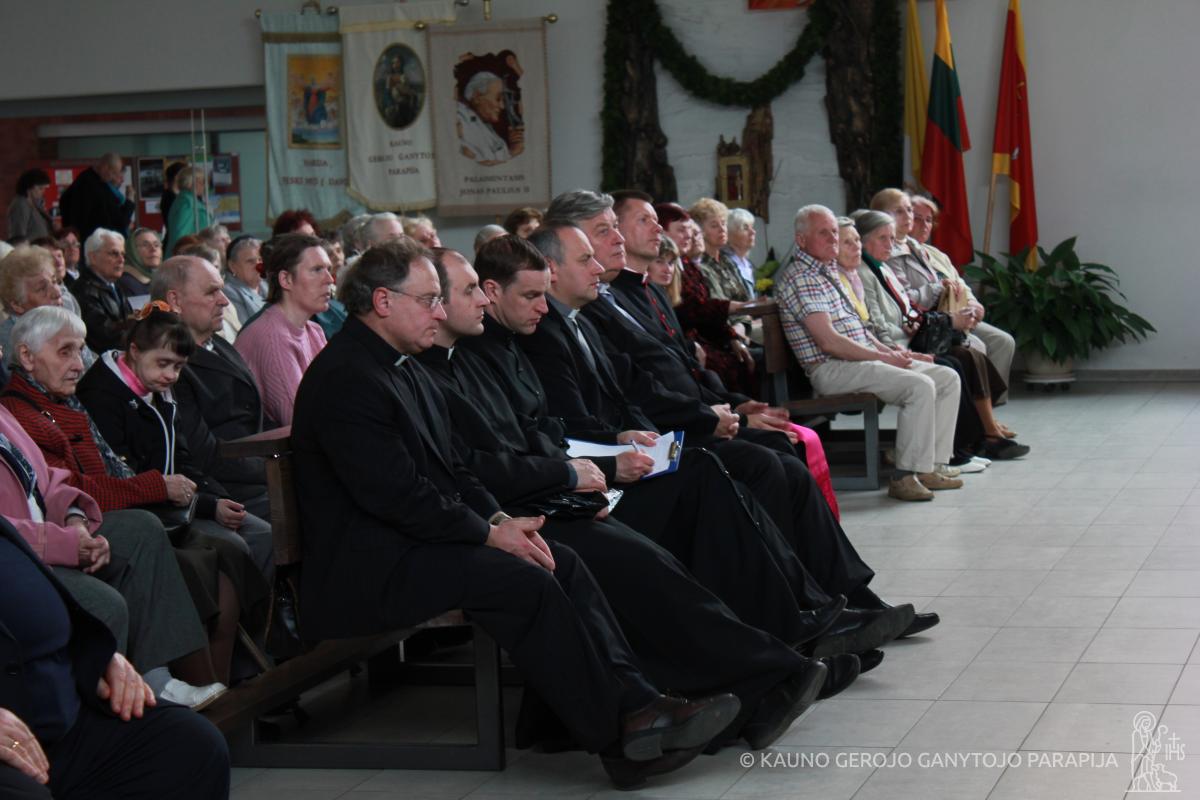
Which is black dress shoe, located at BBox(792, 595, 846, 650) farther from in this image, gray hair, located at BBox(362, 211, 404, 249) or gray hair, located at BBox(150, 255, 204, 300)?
gray hair, located at BBox(362, 211, 404, 249)

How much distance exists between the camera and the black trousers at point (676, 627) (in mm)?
3908

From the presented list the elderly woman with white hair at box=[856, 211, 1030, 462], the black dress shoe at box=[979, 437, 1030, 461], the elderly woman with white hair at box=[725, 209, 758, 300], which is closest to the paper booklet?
the elderly woman with white hair at box=[856, 211, 1030, 462]

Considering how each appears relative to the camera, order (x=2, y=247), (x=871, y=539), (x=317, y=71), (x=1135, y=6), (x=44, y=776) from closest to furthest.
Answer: (x=44, y=776)
(x=871, y=539)
(x=2, y=247)
(x=1135, y=6)
(x=317, y=71)

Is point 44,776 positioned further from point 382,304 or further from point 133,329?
point 133,329

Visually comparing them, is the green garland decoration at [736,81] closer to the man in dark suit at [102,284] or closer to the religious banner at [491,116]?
the religious banner at [491,116]

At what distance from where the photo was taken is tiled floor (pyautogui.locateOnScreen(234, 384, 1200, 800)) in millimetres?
3582

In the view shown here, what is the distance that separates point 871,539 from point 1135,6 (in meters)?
6.28

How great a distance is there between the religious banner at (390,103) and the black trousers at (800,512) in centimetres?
792

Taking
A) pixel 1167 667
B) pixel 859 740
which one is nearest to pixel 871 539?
pixel 1167 667

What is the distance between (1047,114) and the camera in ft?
37.2

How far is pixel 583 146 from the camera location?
1248 cm

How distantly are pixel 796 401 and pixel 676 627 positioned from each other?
3660 millimetres

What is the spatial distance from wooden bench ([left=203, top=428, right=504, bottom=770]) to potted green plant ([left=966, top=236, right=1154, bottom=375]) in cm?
758

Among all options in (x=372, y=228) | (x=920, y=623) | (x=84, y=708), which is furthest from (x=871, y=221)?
(x=84, y=708)
